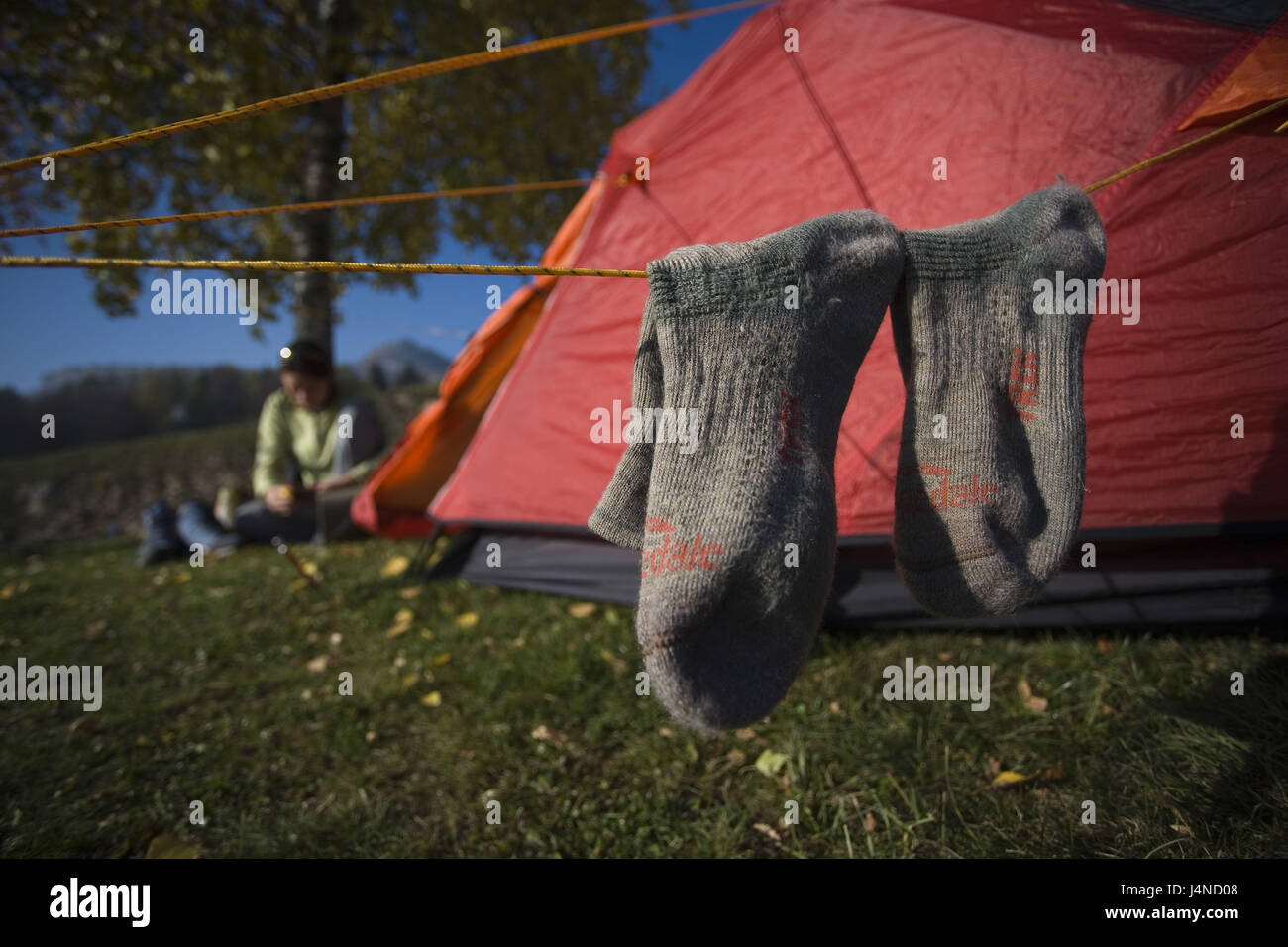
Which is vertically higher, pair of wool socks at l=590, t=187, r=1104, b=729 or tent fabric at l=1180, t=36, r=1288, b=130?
tent fabric at l=1180, t=36, r=1288, b=130

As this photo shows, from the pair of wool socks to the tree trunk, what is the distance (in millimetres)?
5913

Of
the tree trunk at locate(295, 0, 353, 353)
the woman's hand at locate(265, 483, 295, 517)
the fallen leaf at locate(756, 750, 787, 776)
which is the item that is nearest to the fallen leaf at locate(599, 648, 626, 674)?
the fallen leaf at locate(756, 750, 787, 776)

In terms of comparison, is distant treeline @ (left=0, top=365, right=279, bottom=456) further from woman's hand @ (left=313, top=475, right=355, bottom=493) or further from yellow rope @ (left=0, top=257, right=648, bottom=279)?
yellow rope @ (left=0, top=257, right=648, bottom=279)

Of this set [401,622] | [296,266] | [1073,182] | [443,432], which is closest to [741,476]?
[296,266]

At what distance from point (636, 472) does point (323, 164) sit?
6.60 meters

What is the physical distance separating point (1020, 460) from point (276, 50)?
7.77 metres

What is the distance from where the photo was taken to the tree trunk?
19.2 feet

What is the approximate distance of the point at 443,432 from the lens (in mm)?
3857

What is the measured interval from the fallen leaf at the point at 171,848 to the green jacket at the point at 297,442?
295cm

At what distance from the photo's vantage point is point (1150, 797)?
1.36 meters

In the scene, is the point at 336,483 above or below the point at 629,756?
above

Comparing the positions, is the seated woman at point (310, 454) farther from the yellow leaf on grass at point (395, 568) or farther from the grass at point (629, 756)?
the grass at point (629, 756)

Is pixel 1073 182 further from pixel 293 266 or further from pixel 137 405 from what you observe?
pixel 137 405
